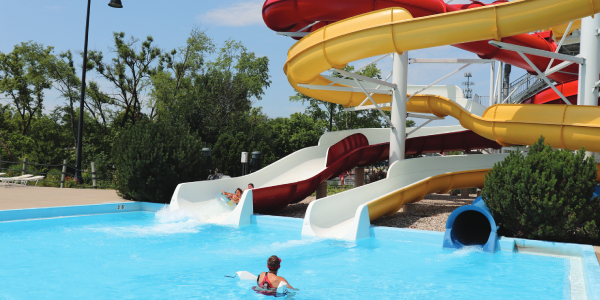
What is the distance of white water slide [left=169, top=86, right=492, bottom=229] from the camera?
413 inches

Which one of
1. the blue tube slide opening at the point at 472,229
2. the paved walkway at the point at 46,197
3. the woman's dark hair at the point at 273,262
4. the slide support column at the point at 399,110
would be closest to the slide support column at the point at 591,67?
the blue tube slide opening at the point at 472,229

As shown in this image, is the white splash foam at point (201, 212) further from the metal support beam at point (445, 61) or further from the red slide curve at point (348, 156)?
the metal support beam at point (445, 61)

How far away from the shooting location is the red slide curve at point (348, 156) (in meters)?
11.3

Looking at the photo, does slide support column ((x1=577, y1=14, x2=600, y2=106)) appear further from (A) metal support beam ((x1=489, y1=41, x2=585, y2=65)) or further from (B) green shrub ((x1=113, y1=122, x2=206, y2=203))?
(B) green shrub ((x1=113, y1=122, x2=206, y2=203))

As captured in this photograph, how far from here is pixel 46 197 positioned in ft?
43.5

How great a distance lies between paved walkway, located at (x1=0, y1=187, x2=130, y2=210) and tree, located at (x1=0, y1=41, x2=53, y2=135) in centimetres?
1945

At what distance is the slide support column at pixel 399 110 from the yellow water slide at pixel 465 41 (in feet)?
3.92

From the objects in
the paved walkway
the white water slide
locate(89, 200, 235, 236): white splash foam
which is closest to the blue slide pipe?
the white water slide

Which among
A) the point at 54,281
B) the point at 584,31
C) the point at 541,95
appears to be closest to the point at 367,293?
the point at 54,281

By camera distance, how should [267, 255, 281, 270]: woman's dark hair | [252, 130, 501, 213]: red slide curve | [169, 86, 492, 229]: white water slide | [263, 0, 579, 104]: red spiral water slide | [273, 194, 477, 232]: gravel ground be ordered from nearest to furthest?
[267, 255, 281, 270]: woman's dark hair < [273, 194, 477, 232]: gravel ground < [169, 86, 492, 229]: white water slide < [263, 0, 579, 104]: red spiral water slide < [252, 130, 501, 213]: red slide curve

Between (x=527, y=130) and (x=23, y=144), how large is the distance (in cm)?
3359

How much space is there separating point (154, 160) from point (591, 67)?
35.1ft

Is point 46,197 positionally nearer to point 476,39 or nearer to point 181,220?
point 181,220

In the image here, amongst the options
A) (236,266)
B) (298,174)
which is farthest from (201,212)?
(236,266)
